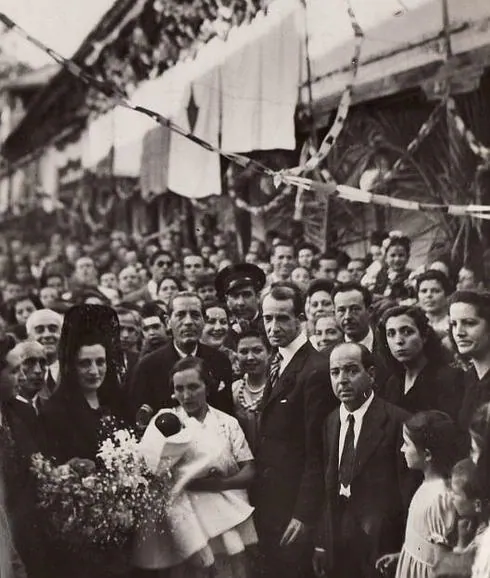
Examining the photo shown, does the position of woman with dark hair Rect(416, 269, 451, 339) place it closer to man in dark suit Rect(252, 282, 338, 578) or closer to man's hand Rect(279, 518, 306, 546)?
man in dark suit Rect(252, 282, 338, 578)

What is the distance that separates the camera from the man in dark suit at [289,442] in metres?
2.71

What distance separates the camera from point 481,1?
2.60 metres

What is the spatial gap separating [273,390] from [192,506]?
1.37 ft

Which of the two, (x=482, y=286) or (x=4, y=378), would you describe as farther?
(x=4, y=378)

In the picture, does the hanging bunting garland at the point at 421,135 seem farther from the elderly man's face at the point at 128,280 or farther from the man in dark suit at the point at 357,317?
the elderly man's face at the point at 128,280

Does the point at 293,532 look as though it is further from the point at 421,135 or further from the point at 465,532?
the point at 421,135

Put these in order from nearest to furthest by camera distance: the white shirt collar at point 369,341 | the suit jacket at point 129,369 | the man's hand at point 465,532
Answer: the man's hand at point 465,532 < the white shirt collar at point 369,341 < the suit jacket at point 129,369

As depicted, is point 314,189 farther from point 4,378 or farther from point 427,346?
point 4,378

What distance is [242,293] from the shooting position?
2.79m

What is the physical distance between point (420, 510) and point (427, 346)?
46cm

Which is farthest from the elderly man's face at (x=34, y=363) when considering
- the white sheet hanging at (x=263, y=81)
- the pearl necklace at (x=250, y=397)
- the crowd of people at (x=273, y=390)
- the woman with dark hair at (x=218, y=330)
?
the white sheet hanging at (x=263, y=81)

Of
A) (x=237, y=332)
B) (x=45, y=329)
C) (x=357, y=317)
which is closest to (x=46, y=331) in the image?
(x=45, y=329)

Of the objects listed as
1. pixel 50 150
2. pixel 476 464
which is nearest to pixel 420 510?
pixel 476 464

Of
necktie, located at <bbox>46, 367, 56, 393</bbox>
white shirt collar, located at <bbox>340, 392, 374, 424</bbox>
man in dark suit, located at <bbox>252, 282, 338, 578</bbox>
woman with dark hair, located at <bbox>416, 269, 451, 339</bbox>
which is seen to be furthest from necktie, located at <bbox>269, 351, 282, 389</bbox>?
necktie, located at <bbox>46, 367, 56, 393</bbox>
